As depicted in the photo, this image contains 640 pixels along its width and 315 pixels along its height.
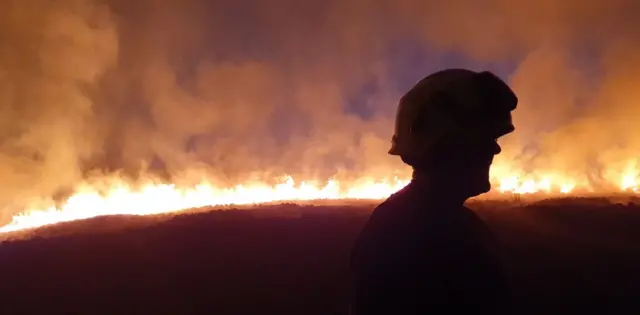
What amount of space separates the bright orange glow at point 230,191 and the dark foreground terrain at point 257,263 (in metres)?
1.25

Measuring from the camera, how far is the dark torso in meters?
1.97

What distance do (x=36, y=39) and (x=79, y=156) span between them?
120 cm

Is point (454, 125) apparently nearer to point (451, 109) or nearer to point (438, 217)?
point (451, 109)

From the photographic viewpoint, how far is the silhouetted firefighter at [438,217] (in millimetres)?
1980

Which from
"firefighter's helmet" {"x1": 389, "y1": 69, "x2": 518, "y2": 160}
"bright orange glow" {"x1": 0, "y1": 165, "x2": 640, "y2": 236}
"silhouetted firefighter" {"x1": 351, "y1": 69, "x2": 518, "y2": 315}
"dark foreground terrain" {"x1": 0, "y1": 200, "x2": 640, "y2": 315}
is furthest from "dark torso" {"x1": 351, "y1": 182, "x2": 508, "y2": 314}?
"bright orange glow" {"x1": 0, "y1": 165, "x2": 640, "y2": 236}

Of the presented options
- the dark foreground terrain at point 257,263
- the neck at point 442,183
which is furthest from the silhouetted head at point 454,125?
the dark foreground terrain at point 257,263

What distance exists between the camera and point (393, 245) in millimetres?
2006

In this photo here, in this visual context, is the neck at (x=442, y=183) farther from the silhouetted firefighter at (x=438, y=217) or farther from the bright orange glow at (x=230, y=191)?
the bright orange glow at (x=230, y=191)

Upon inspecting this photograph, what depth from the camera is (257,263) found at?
353 cm

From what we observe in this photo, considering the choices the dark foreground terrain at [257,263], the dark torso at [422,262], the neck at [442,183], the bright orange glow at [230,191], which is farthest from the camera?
the bright orange glow at [230,191]

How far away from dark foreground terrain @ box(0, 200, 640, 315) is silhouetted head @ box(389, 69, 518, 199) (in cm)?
145

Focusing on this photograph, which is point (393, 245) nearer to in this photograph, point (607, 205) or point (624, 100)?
point (607, 205)

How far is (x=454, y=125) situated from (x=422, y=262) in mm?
476

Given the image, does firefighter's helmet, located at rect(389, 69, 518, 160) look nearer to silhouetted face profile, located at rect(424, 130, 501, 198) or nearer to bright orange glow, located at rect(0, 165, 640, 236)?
silhouetted face profile, located at rect(424, 130, 501, 198)
